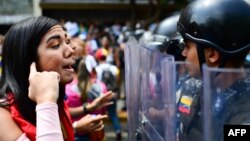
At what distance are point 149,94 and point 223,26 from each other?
426 mm

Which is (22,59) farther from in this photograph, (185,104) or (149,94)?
(185,104)

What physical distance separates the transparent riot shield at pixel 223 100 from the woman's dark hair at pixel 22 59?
3.03 feet

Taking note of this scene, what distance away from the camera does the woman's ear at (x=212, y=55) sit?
1.99 m

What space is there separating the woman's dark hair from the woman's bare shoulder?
0.26 ft

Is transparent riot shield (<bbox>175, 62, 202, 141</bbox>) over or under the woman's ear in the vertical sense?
under

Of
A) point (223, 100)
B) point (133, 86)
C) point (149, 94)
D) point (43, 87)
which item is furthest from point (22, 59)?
point (223, 100)

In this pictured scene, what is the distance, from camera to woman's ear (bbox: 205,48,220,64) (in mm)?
1994

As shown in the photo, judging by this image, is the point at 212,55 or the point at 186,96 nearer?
the point at 186,96

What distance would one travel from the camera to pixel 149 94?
2092 mm

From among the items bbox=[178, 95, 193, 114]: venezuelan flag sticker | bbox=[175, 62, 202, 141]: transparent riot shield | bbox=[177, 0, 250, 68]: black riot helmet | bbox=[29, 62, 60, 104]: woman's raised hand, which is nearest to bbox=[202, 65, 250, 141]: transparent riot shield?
bbox=[175, 62, 202, 141]: transparent riot shield

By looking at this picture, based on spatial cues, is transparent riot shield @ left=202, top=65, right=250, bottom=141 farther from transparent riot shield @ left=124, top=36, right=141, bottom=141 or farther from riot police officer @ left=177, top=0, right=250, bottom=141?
transparent riot shield @ left=124, top=36, right=141, bottom=141

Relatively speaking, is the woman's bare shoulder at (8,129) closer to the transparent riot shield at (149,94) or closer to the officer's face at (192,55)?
the transparent riot shield at (149,94)

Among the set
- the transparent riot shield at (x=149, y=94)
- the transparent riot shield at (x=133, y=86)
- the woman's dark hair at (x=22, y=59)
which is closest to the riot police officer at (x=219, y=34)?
the transparent riot shield at (x=149, y=94)

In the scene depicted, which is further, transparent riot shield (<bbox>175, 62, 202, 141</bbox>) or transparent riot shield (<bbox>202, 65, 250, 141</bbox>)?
transparent riot shield (<bbox>175, 62, 202, 141</bbox>)
